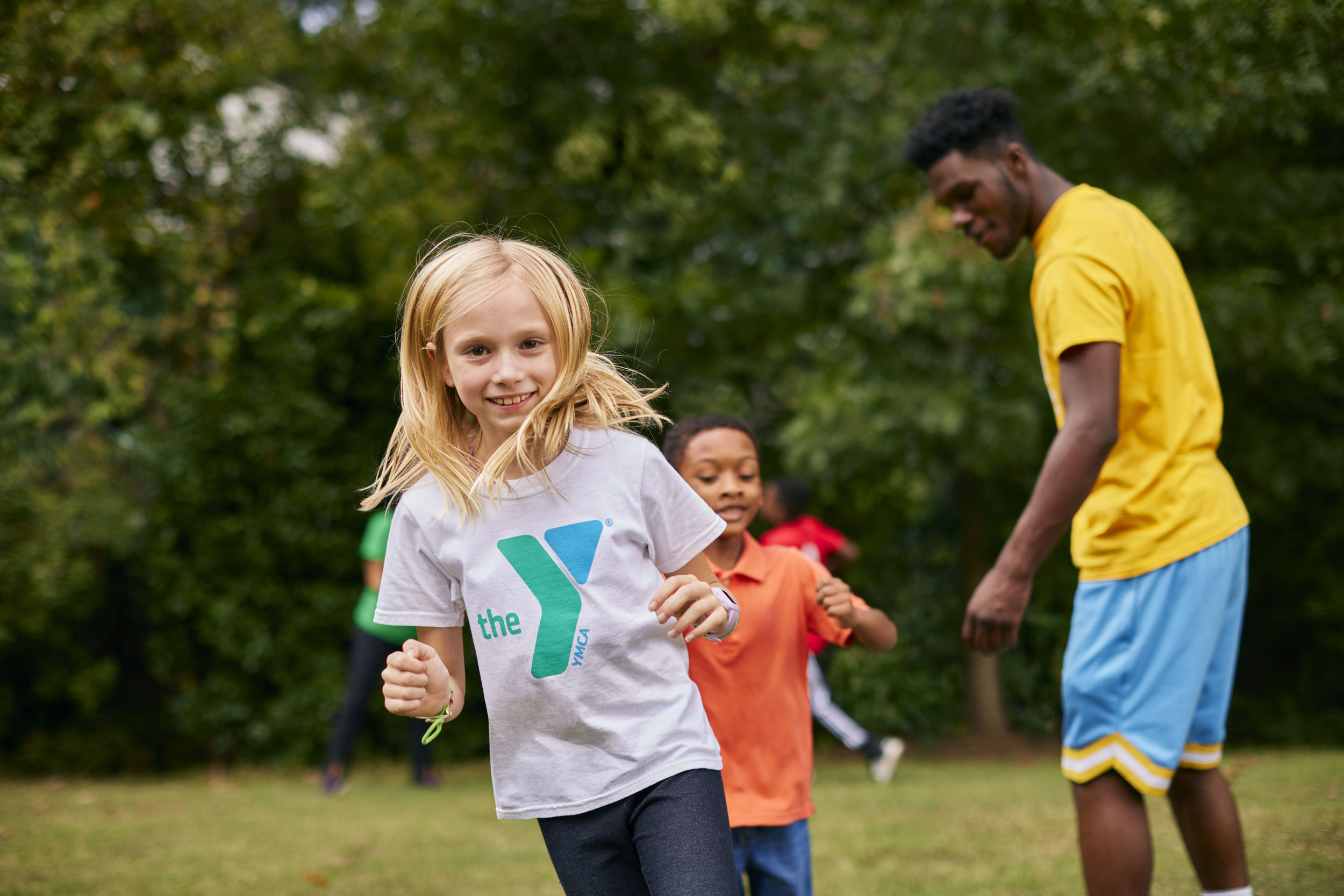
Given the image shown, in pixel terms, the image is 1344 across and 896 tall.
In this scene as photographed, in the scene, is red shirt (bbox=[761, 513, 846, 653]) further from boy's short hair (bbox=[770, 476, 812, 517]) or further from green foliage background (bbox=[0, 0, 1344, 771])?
green foliage background (bbox=[0, 0, 1344, 771])

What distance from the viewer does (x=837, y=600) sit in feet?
8.40

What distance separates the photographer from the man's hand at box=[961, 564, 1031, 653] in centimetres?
252

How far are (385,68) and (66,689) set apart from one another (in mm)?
5711

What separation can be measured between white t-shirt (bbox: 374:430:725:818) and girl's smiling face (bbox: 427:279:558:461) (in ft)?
0.43

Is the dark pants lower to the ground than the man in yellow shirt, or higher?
lower

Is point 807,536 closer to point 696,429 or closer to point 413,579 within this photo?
point 696,429

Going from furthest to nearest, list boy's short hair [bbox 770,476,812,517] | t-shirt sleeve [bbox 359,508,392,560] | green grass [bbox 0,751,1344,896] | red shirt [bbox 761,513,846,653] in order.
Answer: t-shirt sleeve [bbox 359,508,392,560], boy's short hair [bbox 770,476,812,517], red shirt [bbox 761,513,846,653], green grass [bbox 0,751,1344,896]

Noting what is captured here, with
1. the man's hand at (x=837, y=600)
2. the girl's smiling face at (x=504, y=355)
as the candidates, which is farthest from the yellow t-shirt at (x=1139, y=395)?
the girl's smiling face at (x=504, y=355)

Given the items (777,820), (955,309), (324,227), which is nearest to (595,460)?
(777,820)

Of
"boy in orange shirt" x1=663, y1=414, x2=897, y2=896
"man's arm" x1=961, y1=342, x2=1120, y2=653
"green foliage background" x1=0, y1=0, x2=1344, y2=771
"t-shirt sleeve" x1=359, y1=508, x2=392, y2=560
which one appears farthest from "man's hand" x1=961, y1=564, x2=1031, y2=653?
"t-shirt sleeve" x1=359, y1=508, x2=392, y2=560

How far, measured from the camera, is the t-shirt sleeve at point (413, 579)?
2164 millimetres

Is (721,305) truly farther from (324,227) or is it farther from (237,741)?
(237,741)

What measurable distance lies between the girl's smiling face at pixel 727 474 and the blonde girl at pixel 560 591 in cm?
63

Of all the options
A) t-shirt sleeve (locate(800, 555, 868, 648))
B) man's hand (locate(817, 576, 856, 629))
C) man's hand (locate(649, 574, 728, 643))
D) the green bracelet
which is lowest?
the green bracelet
